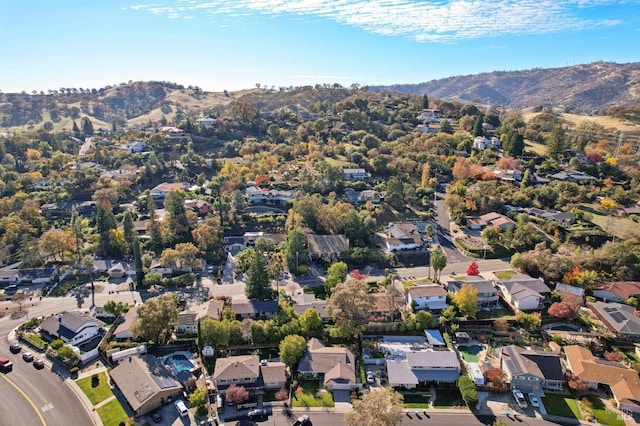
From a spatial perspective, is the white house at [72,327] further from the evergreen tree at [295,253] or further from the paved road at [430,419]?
the evergreen tree at [295,253]

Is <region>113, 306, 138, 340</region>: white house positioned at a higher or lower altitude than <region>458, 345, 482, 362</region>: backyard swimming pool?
higher

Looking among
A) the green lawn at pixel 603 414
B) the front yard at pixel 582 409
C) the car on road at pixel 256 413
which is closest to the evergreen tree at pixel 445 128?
the front yard at pixel 582 409

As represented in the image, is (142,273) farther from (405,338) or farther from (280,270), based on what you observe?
(405,338)

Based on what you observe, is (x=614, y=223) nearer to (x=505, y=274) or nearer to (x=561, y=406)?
(x=505, y=274)

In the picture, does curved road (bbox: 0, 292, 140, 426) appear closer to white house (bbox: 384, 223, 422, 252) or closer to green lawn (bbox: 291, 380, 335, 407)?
green lawn (bbox: 291, 380, 335, 407)

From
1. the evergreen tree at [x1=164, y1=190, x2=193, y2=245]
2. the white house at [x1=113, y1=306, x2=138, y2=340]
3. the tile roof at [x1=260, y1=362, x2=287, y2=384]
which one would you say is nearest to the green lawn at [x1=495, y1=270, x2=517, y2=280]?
the tile roof at [x1=260, y1=362, x2=287, y2=384]

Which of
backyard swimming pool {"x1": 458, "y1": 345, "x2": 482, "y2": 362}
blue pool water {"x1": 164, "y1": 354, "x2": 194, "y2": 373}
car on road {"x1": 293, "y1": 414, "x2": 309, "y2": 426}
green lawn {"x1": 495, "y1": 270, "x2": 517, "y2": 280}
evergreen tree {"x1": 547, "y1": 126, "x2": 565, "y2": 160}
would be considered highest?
evergreen tree {"x1": 547, "y1": 126, "x2": 565, "y2": 160}
